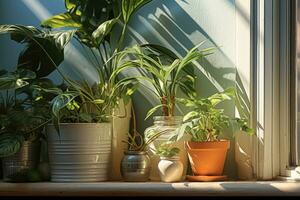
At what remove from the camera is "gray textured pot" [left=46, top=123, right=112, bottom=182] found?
1410mm

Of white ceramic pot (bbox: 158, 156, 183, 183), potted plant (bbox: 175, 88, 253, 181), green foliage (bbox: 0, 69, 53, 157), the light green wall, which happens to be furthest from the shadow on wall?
green foliage (bbox: 0, 69, 53, 157)

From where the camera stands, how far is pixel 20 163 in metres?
1.46

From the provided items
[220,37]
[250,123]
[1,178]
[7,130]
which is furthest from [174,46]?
[1,178]

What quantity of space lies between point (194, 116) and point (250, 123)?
185 mm

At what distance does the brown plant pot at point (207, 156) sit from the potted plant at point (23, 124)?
46cm

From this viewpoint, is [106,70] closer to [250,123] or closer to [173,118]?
[173,118]

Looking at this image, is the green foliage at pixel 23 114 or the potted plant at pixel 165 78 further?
the potted plant at pixel 165 78

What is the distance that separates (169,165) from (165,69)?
0.99 feet

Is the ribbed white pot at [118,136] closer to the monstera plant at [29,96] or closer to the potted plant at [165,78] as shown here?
the potted plant at [165,78]

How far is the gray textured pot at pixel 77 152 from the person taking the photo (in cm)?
141

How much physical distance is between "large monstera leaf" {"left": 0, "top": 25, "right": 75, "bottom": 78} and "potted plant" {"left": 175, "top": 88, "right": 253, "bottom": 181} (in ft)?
1.44

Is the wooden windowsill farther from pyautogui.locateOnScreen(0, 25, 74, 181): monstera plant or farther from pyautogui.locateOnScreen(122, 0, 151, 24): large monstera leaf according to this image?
pyautogui.locateOnScreen(122, 0, 151, 24): large monstera leaf

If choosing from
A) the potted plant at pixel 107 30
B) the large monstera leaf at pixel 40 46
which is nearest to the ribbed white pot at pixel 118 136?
the potted plant at pixel 107 30

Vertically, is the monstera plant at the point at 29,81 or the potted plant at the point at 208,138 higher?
the monstera plant at the point at 29,81
